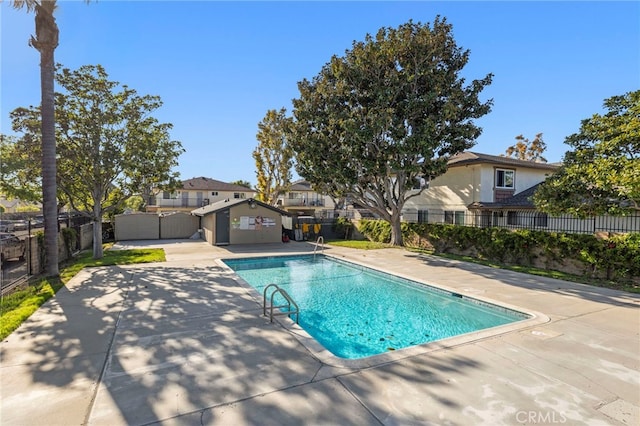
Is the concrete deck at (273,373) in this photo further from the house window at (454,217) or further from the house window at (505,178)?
the house window at (505,178)

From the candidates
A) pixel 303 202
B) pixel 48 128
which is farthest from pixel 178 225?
pixel 303 202

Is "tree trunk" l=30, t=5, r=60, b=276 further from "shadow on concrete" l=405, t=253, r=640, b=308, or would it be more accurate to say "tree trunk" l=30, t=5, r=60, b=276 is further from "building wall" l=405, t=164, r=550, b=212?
"building wall" l=405, t=164, r=550, b=212

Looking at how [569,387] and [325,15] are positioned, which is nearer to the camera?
[569,387]

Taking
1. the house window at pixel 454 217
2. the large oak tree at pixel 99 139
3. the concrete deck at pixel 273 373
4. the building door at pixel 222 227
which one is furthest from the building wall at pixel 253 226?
the concrete deck at pixel 273 373

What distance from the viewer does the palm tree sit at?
10047mm

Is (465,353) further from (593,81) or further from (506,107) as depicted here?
(506,107)

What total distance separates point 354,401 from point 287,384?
852 mm

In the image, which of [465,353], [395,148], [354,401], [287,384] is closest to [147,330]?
[287,384]

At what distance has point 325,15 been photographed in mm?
11922

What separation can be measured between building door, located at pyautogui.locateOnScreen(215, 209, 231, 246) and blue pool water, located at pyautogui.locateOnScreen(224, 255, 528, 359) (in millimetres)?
7363

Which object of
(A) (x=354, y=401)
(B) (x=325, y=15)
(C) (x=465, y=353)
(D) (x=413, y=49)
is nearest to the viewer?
(A) (x=354, y=401)

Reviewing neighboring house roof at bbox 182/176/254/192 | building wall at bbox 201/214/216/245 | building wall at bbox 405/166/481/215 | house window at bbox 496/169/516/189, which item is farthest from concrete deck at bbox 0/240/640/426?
neighboring house roof at bbox 182/176/254/192

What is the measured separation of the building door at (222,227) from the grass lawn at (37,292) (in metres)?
5.55

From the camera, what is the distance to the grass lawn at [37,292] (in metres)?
6.19
